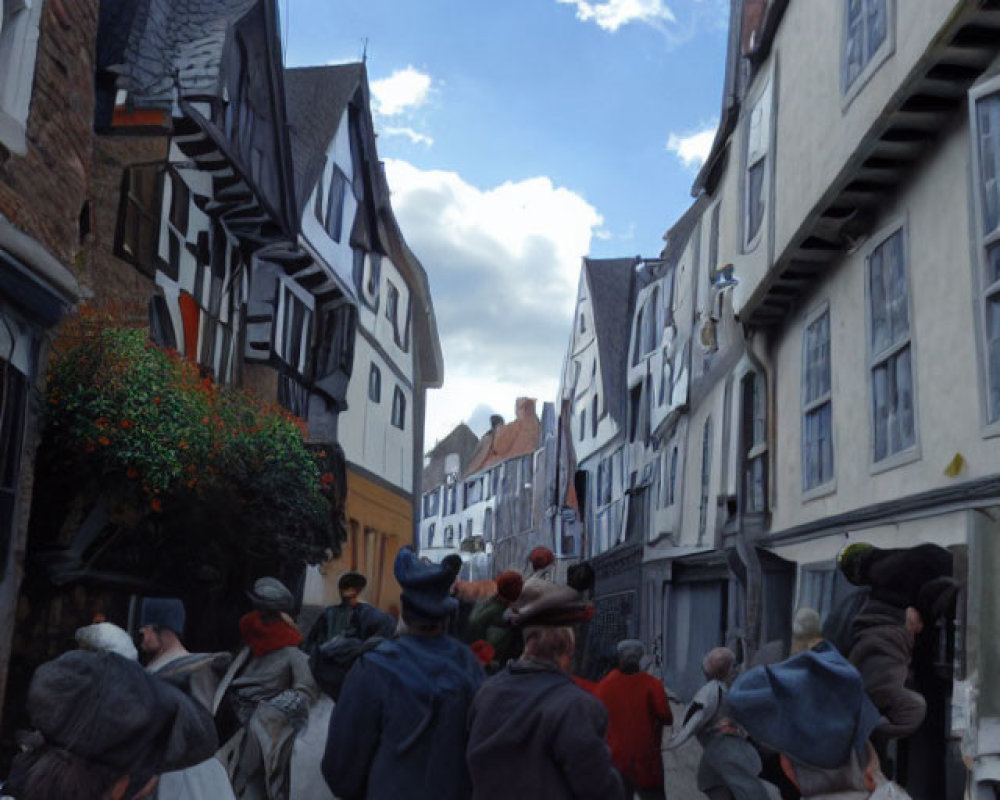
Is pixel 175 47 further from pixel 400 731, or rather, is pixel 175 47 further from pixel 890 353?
pixel 400 731

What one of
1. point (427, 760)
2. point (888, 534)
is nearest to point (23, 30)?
point (427, 760)

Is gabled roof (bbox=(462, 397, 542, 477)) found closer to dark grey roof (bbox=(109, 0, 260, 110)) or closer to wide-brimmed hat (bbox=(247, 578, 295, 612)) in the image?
dark grey roof (bbox=(109, 0, 260, 110))

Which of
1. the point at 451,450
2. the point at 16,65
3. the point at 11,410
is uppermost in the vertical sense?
the point at 451,450

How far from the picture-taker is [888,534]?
8.83 m

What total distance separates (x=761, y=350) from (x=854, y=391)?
3454 mm

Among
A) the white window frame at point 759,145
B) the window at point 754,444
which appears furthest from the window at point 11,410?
the window at point 754,444

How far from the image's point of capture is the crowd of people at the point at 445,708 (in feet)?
7.77

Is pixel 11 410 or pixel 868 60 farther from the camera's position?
pixel 868 60

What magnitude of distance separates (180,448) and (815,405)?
20.5 feet

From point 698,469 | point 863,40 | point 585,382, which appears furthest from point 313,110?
point 585,382

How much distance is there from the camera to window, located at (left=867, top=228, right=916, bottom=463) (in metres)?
8.83

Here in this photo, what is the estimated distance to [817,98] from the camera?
1062cm

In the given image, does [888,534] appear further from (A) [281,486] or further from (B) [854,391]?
(A) [281,486]

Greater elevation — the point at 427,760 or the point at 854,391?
the point at 854,391
